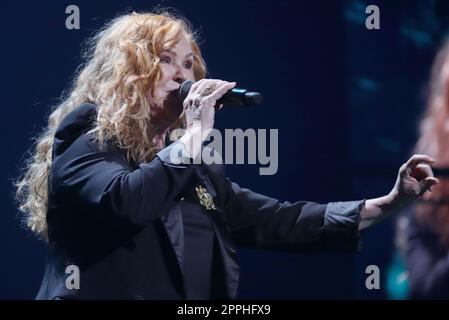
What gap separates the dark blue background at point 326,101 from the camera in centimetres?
219

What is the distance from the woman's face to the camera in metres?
1.50

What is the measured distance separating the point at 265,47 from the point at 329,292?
73cm

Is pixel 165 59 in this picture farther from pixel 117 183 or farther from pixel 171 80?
Answer: pixel 117 183

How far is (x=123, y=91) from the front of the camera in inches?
58.6

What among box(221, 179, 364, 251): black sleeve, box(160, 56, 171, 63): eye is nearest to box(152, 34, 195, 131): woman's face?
box(160, 56, 171, 63): eye

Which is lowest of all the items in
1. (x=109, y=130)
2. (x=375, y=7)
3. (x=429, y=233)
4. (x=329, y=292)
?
(x=329, y=292)

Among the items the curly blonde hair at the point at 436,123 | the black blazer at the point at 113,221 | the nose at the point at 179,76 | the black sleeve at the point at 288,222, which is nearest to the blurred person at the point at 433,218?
the curly blonde hair at the point at 436,123

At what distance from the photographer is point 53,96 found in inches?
75.0

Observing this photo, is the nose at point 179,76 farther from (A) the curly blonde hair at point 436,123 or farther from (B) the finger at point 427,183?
(A) the curly blonde hair at point 436,123

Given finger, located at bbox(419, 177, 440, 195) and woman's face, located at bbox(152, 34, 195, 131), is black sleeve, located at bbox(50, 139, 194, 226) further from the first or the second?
finger, located at bbox(419, 177, 440, 195)

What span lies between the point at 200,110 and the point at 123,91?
20 centimetres

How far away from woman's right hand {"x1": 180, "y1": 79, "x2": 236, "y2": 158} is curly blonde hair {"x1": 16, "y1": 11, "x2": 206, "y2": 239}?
0.38ft
